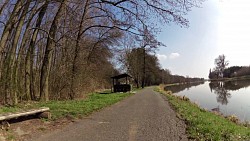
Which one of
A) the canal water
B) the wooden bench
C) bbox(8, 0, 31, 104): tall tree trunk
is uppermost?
bbox(8, 0, 31, 104): tall tree trunk

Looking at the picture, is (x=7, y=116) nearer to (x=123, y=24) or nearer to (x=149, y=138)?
(x=149, y=138)

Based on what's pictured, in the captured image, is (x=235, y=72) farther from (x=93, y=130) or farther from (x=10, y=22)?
(x=93, y=130)

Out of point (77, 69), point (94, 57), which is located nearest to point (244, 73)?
point (94, 57)

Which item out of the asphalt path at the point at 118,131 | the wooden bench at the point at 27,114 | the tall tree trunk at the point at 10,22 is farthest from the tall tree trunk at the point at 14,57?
the asphalt path at the point at 118,131

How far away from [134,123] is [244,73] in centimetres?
10889

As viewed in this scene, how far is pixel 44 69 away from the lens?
17453 mm

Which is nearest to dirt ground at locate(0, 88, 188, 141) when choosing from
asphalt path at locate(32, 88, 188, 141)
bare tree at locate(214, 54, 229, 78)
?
asphalt path at locate(32, 88, 188, 141)

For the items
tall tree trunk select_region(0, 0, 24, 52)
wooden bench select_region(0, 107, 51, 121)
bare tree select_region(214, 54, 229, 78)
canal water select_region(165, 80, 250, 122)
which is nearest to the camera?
wooden bench select_region(0, 107, 51, 121)

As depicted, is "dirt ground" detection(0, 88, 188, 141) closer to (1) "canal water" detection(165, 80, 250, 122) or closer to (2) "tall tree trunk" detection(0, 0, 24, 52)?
(2) "tall tree trunk" detection(0, 0, 24, 52)

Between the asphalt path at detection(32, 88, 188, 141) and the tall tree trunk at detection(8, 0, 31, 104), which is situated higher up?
the tall tree trunk at detection(8, 0, 31, 104)

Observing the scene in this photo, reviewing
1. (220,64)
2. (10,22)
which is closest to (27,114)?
(10,22)

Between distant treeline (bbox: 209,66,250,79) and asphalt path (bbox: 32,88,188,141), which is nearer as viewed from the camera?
asphalt path (bbox: 32,88,188,141)

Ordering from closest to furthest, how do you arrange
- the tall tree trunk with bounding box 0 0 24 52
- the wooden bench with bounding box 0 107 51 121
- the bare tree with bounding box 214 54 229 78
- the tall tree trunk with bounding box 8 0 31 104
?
the wooden bench with bounding box 0 107 51 121 < the tall tree trunk with bounding box 0 0 24 52 < the tall tree trunk with bounding box 8 0 31 104 < the bare tree with bounding box 214 54 229 78

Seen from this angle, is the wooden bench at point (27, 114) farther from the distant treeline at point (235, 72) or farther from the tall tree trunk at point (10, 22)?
the distant treeline at point (235, 72)
